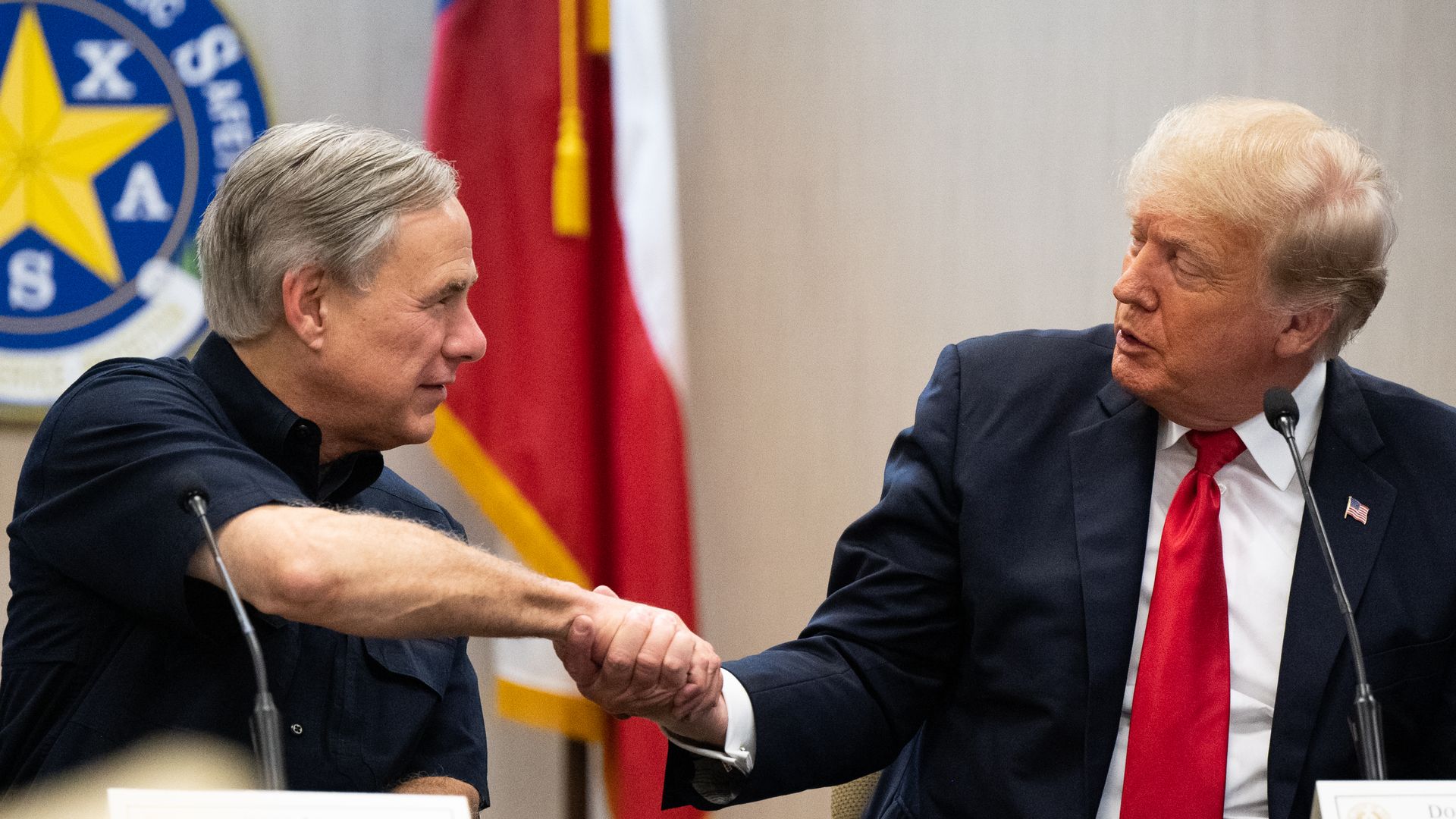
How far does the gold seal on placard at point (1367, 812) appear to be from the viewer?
1.36 m

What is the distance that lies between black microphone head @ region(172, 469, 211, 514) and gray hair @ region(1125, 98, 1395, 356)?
48.8 inches

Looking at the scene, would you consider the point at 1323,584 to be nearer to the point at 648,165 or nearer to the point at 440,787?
the point at 440,787

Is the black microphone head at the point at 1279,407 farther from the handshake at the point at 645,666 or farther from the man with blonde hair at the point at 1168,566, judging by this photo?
the handshake at the point at 645,666

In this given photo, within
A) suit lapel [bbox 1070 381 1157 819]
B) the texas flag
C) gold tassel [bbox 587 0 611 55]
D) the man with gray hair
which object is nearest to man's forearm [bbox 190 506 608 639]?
the man with gray hair

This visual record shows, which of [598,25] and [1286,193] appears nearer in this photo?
[1286,193]

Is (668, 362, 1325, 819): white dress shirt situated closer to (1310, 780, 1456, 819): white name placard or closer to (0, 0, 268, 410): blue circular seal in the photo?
(1310, 780, 1456, 819): white name placard

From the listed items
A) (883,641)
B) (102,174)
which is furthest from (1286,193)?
(102,174)

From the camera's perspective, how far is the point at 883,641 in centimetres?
204

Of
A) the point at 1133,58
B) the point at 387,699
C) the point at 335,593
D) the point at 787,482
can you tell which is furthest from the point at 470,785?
the point at 1133,58

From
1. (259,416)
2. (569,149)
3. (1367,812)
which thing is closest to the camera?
(1367,812)

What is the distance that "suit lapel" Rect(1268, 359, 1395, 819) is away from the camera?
1.84 metres

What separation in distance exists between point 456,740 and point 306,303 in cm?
64

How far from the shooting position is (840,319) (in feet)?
10.6

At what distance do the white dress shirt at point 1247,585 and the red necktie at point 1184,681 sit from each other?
0.09ft
